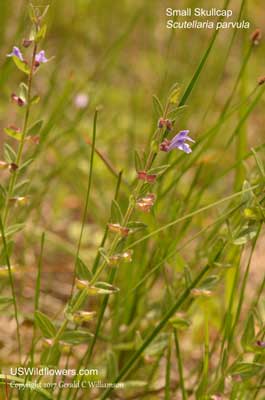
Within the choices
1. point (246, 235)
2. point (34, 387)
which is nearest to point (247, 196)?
point (246, 235)

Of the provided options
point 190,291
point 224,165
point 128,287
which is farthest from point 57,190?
point 190,291

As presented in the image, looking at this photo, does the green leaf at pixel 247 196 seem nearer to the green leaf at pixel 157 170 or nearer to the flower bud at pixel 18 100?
the green leaf at pixel 157 170

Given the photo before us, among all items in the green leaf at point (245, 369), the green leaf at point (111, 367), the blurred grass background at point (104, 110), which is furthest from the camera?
the blurred grass background at point (104, 110)

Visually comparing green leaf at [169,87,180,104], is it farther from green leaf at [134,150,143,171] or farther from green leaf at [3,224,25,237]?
green leaf at [3,224,25,237]

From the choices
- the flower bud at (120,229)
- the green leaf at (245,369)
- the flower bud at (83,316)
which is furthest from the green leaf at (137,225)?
the green leaf at (245,369)

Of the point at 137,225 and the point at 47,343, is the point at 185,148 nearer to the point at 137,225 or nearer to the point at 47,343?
the point at 137,225
